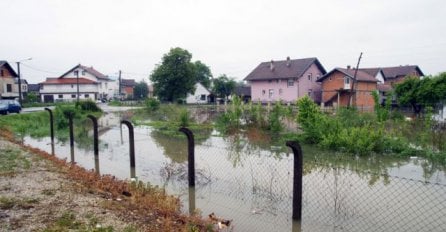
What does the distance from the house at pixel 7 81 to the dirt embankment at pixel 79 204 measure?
1808 inches

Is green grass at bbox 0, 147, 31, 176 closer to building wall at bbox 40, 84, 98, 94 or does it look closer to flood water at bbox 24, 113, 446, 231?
flood water at bbox 24, 113, 446, 231

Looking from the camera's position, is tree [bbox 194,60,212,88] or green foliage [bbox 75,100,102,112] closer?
green foliage [bbox 75,100,102,112]

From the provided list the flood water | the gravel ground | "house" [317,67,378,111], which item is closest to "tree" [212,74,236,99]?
"house" [317,67,378,111]

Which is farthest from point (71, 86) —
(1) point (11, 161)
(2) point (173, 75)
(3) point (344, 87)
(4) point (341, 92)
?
(1) point (11, 161)

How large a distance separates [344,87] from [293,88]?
663cm

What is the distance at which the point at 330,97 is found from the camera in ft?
137

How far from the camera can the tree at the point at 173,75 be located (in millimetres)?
47303

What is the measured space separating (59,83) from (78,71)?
4025 mm

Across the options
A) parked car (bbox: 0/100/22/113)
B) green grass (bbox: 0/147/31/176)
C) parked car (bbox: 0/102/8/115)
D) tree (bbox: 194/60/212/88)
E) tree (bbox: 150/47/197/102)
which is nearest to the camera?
green grass (bbox: 0/147/31/176)

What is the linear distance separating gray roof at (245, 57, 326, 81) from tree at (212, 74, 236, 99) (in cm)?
1119

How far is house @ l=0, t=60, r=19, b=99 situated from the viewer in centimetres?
4575

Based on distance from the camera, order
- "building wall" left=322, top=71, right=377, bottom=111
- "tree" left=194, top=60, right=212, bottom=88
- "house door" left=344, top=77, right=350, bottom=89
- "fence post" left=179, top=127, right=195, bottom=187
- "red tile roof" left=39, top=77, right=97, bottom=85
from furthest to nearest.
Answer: "tree" left=194, top=60, right=212, bottom=88 → "red tile roof" left=39, top=77, right=97, bottom=85 → "building wall" left=322, top=71, right=377, bottom=111 → "house door" left=344, top=77, right=350, bottom=89 → "fence post" left=179, top=127, right=195, bottom=187

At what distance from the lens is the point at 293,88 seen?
4353 cm

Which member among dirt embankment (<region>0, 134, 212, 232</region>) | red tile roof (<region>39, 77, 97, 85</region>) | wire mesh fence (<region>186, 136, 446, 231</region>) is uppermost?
red tile roof (<region>39, 77, 97, 85</region>)
